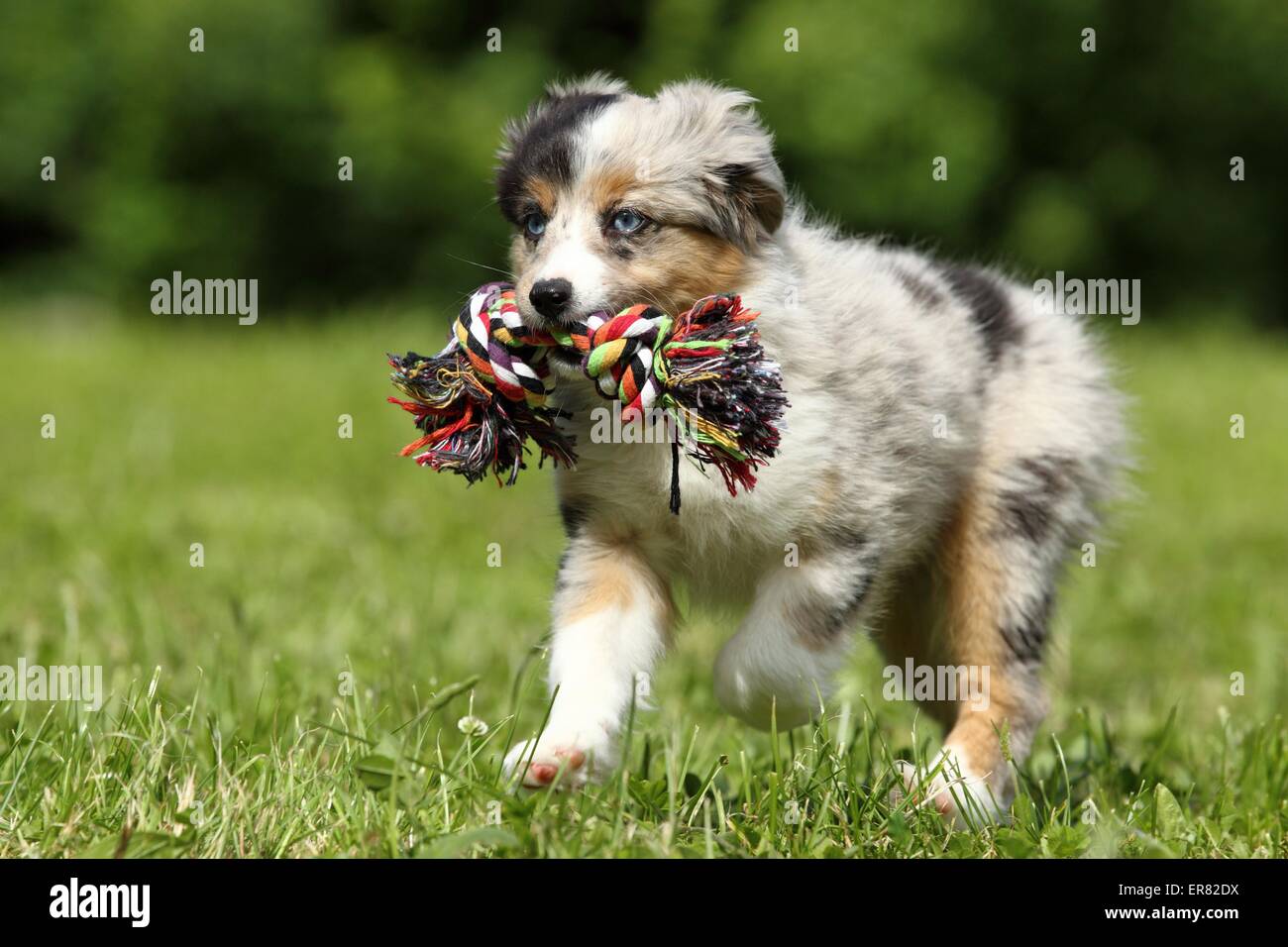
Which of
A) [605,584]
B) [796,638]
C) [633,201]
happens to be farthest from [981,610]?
[633,201]

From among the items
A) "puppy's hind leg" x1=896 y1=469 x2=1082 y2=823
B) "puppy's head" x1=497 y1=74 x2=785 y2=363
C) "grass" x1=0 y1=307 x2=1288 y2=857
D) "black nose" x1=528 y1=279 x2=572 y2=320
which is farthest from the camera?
"puppy's hind leg" x1=896 y1=469 x2=1082 y2=823

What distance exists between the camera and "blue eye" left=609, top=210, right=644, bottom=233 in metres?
3.26

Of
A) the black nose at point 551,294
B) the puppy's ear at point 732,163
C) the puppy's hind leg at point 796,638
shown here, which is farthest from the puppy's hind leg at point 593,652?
the puppy's ear at point 732,163

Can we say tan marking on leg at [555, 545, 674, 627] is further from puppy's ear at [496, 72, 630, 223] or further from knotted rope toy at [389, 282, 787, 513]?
puppy's ear at [496, 72, 630, 223]

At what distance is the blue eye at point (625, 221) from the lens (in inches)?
128

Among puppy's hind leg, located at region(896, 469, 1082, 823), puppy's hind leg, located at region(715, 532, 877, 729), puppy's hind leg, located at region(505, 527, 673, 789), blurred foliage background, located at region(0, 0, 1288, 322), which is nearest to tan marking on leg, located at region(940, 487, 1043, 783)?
puppy's hind leg, located at region(896, 469, 1082, 823)

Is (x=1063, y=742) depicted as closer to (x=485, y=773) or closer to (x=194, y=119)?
(x=485, y=773)

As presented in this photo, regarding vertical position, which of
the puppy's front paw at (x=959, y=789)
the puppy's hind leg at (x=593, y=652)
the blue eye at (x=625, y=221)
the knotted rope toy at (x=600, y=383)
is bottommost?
the puppy's front paw at (x=959, y=789)

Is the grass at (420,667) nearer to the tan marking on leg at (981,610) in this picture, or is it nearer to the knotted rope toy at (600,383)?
the tan marking on leg at (981,610)

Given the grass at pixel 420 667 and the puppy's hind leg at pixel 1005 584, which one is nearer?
the grass at pixel 420 667

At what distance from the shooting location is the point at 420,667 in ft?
15.1

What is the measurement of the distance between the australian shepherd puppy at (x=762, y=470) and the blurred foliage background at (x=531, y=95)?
1226 cm

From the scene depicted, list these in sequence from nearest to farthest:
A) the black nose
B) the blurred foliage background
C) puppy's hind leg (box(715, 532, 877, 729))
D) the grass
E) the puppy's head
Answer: the grass < the black nose < the puppy's head < puppy's hind leg (box(715, 532, 877, 729)) < the blurred foliage background

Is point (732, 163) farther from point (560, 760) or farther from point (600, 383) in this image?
point (560, 760)
